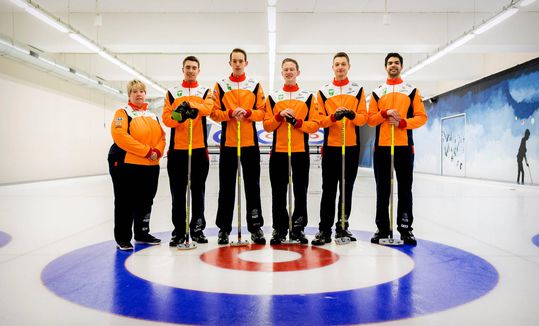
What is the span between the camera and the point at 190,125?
3641 millimetres

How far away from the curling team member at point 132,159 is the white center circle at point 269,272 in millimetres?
403

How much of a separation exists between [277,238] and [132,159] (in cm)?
156

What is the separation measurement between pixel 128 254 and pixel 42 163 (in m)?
11.9

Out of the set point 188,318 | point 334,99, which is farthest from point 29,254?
point 334,99

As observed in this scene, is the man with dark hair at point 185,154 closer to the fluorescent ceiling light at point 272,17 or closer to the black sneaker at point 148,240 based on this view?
the black sneaker at point 148,240

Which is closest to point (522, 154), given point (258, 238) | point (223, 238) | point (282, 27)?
point (282, 27)

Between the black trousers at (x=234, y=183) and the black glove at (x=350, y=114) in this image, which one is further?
the black trousers at (x=234, y=183)

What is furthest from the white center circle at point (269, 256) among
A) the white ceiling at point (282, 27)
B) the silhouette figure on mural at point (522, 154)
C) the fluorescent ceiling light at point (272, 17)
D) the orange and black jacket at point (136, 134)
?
the silhouette figure on mural at point (522, 154)

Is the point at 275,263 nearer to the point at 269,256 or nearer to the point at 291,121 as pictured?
the point at 269,256

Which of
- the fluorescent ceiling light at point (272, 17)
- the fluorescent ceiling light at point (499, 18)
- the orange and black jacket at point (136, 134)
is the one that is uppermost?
the fluorescent ceiling light at point (272, 17)

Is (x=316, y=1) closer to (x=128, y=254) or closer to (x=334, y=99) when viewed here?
(x=334, y=99)

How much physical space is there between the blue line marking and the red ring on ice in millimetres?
350

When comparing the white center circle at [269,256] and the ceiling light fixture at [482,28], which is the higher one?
the ceiling light fixture at [482,28]

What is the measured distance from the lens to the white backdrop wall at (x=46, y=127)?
11.6 m
